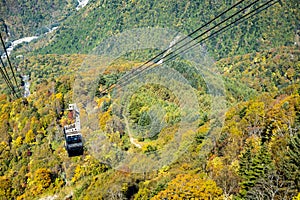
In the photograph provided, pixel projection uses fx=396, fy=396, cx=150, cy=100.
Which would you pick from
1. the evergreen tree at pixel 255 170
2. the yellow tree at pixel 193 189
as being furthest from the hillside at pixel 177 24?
the yellow tree at pixel 193 189

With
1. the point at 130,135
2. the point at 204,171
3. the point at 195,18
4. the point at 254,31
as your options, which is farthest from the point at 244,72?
the point at 130,135

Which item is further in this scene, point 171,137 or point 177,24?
point 177,24

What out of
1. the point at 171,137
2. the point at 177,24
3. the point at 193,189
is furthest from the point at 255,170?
the point at 177,24

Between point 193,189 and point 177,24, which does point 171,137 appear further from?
point 177,24

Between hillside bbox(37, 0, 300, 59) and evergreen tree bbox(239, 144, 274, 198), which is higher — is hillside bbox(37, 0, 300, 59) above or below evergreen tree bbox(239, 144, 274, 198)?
above

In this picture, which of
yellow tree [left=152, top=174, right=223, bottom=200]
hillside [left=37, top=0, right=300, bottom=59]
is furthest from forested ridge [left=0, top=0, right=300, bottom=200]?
hillside [left=37, top=0, right=300, bottom=59]

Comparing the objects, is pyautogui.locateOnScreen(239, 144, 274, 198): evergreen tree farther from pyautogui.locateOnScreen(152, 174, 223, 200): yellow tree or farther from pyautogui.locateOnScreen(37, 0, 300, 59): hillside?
pyautogui.locateOnScreen(37, 0, 300, 59): hillside

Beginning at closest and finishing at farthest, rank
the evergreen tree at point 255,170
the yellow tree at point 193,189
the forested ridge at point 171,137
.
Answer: the forested ridge at point 171,137
the yellow tree at point 193,189
the evergreen tree at point 255,170

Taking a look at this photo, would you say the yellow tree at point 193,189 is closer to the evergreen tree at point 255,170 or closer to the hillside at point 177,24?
the evergreen tree at point 255,170

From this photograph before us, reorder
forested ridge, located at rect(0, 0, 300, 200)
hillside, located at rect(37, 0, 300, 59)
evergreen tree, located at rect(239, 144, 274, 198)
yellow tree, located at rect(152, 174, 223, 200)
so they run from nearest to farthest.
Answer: forested ridge, located at rect(0, 0, 300, 200), yellow tree, located at rect(152, 174, 223, 200), evergreen tree, located at rect(239, 144, 274, 198), hillside, located at rect(37, 0, 300, 59)

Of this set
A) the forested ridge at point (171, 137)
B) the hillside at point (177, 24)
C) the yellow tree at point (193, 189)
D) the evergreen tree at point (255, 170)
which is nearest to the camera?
the forested ridge at point (171, 137)

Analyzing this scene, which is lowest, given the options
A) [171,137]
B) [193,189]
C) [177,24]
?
[193,189]
